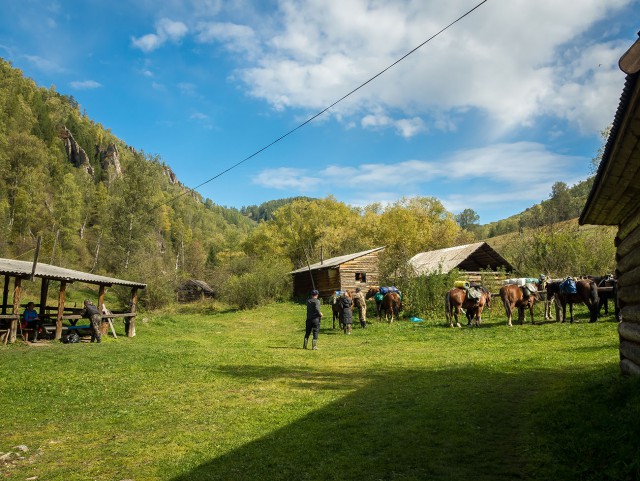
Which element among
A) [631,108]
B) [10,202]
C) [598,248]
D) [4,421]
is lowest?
[4,421]

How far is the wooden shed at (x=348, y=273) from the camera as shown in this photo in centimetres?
4212

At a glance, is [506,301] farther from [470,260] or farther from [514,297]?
[470,260]

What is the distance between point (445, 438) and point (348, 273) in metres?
36.6

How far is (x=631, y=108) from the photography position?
427 centimetres

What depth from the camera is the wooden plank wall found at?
6660mm

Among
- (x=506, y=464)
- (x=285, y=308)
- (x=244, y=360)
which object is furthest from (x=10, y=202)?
(x=506, y=464)

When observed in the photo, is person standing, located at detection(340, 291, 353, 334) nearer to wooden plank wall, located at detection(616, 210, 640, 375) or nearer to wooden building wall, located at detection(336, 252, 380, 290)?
wooden plank wall, located at detection(616, 210, 640, 375)

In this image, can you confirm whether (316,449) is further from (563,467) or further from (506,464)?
(563,467)

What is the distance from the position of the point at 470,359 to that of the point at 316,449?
299 inches

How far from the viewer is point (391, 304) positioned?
24500 millimetres

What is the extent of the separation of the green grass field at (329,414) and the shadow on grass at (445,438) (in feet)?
0.08

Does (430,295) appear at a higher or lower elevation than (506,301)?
higher

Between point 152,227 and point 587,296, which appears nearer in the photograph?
point 587,296

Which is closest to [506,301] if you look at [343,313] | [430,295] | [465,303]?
[465,303]
